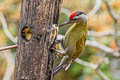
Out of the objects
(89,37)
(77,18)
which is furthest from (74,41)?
(89,37)

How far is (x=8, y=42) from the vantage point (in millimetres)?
5871

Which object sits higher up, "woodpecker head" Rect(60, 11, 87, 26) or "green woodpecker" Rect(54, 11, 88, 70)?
A: "woodpecker head" Rect(60, 11, 87, 26)

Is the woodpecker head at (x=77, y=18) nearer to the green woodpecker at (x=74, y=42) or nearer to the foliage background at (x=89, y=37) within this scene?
the green woodpecker at (x=74, y=42)

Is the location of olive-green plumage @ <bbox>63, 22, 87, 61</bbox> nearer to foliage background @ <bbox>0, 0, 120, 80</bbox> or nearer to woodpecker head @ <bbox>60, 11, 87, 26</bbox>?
woodpecker head @ <bbox>60, 11, 87, 26</bbox>

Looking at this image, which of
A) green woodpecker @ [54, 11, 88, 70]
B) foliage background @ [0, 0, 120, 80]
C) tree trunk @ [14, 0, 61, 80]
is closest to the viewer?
tree trunk @ [14, 0, 61, 80]

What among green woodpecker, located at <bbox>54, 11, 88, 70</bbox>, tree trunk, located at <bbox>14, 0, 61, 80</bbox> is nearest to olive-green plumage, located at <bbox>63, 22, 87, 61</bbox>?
green woodpecker, located at <bbox>54, 11, 88, 70</bbox>

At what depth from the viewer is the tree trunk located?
88.5 inches

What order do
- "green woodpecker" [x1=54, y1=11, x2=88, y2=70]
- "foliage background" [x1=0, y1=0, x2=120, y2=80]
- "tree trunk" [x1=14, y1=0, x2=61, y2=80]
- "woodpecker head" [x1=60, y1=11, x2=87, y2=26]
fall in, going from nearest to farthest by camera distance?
1. "tree trunk" [x1=14, y1=0, x2=61, y2=80]
2. "woodpecker head" [x1=60, y1=11, x2=87, y2=26]
3. "green woodpecker" [x1=54, y1=11, x2=88, y2=70]
4. "foliage background" [x1=0, y1=0, x2=120, y2=80]

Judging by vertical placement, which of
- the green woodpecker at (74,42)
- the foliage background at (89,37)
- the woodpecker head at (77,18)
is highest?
the woodpecker head at (77,18)

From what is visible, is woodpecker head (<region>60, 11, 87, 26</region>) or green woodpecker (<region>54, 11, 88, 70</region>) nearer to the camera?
woodpecker head (<region>60, 11, 87, 26</region>)

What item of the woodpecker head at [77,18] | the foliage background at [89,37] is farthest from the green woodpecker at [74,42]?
the foliage background at [89,37]

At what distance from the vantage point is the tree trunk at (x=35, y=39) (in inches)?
88.5

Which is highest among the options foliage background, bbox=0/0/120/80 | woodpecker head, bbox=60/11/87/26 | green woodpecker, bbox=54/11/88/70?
woodpecker head, bbox=60/11/87/26

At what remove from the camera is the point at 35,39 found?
89.7 inches
